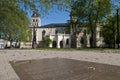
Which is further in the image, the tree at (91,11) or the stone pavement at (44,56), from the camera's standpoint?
the tree at (91,11)

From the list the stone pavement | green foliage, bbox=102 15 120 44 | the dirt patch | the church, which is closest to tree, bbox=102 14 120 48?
green foliage, bbox=102 15 120 44

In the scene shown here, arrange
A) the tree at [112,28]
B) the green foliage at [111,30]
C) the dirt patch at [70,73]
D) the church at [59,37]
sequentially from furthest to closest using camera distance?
the church at [59,37], the green foliage at [111,30], the tree at [112,28], the dirt patch at [70,73]

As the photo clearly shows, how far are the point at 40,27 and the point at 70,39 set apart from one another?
2002 centimetres

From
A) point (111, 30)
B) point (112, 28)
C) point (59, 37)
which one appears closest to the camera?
point (112, 28)

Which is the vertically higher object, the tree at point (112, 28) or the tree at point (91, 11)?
the tree at point (91, 11)

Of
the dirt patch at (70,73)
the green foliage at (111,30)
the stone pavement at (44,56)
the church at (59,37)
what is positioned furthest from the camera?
the church at (59,37)

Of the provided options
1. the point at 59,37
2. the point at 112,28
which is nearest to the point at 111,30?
the point at 112,28

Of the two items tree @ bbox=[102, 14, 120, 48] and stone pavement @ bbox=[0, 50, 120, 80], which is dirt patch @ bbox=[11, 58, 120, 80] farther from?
tree @ bbox=[102, 14, 120, 48]

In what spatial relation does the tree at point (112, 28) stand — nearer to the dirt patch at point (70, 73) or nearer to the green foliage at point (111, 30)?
the green foliage at point (111, 30)

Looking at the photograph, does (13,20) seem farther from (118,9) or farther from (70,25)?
(70,25)

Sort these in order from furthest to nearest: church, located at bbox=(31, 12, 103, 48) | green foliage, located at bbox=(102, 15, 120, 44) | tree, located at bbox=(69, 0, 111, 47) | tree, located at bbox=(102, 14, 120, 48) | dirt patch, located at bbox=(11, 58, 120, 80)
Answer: church, located at bbox=(31, 12, 103, 48)
green foliage, located at bbox=(102, 15, 120, 44)
tree, located at bbox=(102, 14, 120, 48)
tree, located at bbox=(69, 0, 111, 47)
dirt patch, located at bbox=(11, 58, 120, 80)

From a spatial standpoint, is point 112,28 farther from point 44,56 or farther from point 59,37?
point 59,37

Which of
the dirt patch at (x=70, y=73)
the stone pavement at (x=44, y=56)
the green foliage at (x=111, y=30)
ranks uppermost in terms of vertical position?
the green foliage at (x=111, y=30)

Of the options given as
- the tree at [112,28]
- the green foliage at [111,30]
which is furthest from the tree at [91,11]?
the green foliage at [111,30]
